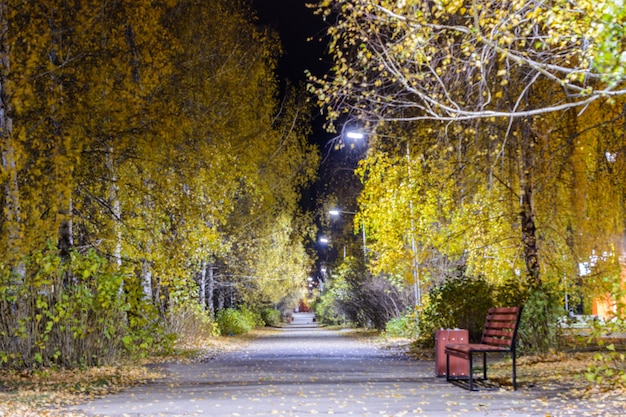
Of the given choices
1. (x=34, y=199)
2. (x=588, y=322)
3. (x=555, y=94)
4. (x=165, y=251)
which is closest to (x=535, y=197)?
(x=555, y=94)

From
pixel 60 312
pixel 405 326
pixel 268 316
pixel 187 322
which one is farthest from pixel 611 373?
pixel 268 316

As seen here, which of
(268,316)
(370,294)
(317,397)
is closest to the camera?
(317,397)

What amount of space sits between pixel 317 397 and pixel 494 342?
294 cm

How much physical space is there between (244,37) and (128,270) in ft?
50.4

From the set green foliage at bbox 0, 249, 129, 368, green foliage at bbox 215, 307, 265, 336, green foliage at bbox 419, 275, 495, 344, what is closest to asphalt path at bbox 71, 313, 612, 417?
green foliage at bbox 0, 249, 129, 368

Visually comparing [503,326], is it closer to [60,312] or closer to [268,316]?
[60,312]

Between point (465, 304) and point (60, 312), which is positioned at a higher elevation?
point (60, 312)

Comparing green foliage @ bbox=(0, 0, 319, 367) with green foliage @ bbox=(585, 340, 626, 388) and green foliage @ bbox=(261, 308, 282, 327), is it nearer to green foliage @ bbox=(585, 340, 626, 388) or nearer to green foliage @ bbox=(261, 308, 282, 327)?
green foliage @ bbox=(585, 340, 626, 388)

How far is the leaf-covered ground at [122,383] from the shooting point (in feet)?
30.5

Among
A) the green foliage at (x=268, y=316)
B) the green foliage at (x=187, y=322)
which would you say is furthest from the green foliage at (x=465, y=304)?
the green foliage at (x=268, y=316)

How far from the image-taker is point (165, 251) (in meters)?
18.6

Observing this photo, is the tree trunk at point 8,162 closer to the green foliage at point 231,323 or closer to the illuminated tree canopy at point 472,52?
the illuminated tree canopy at point 472,52

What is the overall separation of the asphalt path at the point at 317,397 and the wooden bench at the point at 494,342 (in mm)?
423

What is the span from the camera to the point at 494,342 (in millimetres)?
11422
